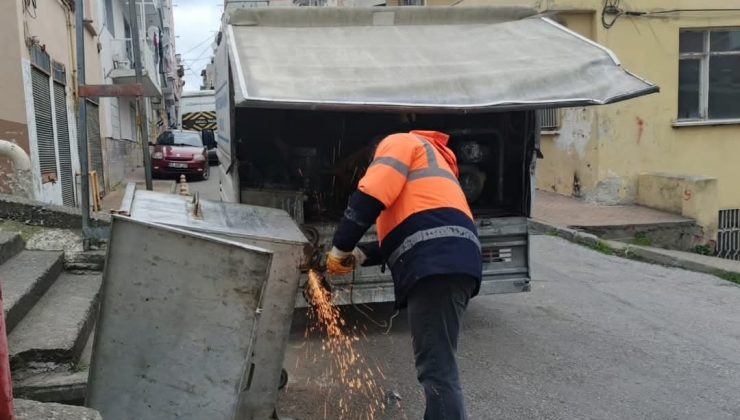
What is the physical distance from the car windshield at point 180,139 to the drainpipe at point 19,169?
13570 mm

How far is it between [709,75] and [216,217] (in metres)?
11.6

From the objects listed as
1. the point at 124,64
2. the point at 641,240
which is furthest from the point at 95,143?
the point at 641,240

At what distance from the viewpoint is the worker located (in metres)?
3.12

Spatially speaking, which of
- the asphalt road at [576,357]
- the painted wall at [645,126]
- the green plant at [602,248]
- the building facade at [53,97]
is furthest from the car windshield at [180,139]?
the asphalt road at [576,357]

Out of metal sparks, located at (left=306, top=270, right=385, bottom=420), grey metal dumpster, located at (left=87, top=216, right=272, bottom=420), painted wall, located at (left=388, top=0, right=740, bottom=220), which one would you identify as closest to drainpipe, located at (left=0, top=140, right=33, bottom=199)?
metal sparks, located at (left=306, top=270, right=385, bottom=420)

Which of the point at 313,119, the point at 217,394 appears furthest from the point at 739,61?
the point at 217,394

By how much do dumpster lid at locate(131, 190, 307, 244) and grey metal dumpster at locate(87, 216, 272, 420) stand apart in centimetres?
43

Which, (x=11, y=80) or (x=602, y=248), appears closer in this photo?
(x=11, y=80)

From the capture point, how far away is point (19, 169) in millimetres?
5977

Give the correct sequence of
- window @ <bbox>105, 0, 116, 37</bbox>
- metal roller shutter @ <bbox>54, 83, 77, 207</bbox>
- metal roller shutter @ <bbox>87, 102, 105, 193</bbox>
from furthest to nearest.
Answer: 1. window @ <bbox>105, 0, 116, 37</bbox>
2. metal roller shutter @ <bbox>87, 102, 105, 193</bbox>
3. metal roller shutter @ <bbox>54, 83, 77, 207</bbox>

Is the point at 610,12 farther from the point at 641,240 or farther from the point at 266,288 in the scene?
the point at 266,288

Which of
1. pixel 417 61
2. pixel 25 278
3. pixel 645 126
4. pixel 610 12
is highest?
pixel 610 12

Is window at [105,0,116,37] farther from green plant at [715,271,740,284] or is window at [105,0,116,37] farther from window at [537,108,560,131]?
green plant at [715,271,740,284]

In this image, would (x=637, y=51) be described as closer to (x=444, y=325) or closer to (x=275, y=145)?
(x=275, y=145)
